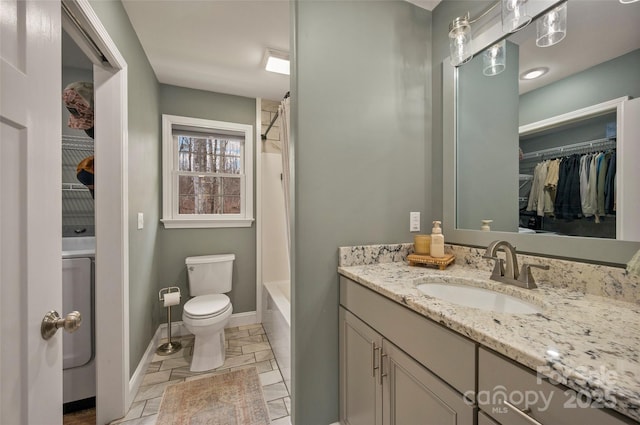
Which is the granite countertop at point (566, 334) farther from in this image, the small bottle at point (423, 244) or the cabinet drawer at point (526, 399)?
the small bottle at point (423, 244)

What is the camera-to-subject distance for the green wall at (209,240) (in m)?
2.57

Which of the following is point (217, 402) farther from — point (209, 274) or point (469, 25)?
point (469, 25)

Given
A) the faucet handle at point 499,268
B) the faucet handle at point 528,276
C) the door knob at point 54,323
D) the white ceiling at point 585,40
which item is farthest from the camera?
the faucet handle at point 499,268

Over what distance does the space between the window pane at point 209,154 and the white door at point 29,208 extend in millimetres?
2099

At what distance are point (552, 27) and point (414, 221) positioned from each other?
3.38 feet

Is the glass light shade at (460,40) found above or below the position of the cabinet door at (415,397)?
above

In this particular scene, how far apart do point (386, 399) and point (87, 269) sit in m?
1.78

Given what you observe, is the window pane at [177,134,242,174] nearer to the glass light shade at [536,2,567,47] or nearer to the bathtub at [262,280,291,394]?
the bathtub at [262,280,291,394]

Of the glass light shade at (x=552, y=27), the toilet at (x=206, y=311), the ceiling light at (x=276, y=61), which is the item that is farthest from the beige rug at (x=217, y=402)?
the ceiling light at (x=276, y=61)

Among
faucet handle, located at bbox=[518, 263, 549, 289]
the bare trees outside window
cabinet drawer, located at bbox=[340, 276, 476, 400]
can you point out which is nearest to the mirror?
faucet handle, located at bbox=[518, 263, 549, 289]

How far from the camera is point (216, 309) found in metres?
2.05

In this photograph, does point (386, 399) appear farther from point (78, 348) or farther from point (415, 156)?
point (78, 348)

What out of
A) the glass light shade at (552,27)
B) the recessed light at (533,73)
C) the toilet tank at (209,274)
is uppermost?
the glass light shade at (552,27)

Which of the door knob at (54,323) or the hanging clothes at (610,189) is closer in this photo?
the door knob at (54,323)
